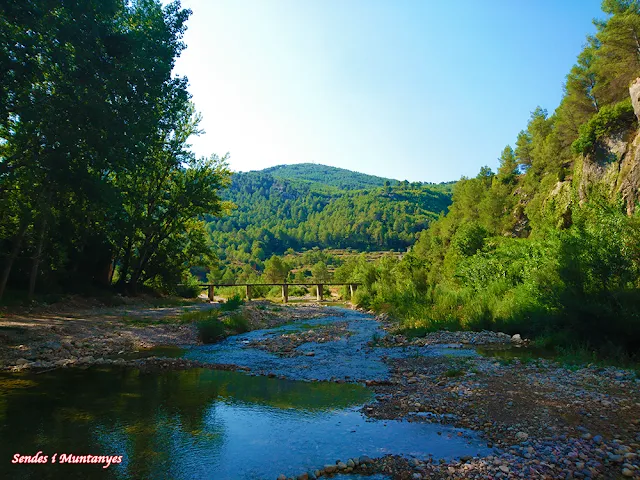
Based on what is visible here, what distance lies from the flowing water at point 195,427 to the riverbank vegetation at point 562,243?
755 cm

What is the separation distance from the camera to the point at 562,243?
1492 centimetres

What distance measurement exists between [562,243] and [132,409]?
15.3 metres

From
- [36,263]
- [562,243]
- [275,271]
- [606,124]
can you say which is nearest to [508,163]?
[606,124]

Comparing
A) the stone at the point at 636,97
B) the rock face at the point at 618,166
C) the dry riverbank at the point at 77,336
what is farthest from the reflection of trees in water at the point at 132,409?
the stone at the point at 636,97

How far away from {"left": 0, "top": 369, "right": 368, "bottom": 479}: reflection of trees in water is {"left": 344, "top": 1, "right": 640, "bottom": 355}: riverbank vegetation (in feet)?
27.8

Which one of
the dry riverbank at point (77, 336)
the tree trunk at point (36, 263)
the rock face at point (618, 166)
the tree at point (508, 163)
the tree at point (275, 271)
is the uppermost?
the tree at point (508, 163)

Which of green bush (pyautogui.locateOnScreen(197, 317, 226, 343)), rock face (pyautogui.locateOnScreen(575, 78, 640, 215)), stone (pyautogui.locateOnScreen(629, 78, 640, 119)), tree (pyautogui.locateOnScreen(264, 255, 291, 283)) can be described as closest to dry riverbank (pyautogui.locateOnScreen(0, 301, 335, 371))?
green bush (pyautogui.locateOnScreen(197, 317, 226, 343))

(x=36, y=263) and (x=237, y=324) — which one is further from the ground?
(x=36, y=263)

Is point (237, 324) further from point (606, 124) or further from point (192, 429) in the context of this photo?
point (606, 124)

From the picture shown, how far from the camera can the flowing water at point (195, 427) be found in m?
5.63

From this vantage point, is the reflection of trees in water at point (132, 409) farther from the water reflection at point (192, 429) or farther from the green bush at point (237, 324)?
the green bush at point (237, 324)

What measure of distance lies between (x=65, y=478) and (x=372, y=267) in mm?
43493

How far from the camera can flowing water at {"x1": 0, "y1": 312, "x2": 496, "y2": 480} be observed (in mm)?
5629

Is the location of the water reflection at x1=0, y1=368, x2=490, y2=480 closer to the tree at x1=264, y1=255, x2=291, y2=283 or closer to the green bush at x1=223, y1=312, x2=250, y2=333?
the green bush at x1=223, y1=312, x2=250, y2=333
